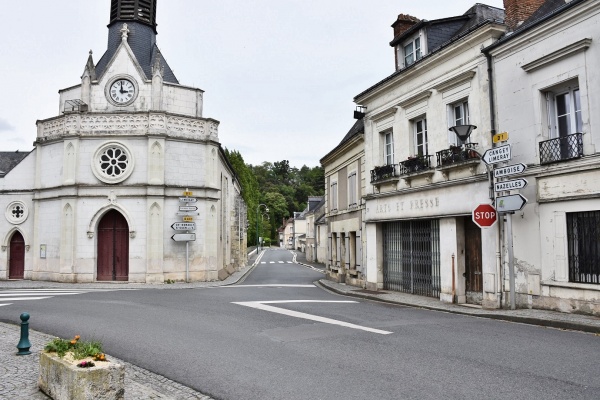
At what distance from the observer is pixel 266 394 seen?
5.21 m

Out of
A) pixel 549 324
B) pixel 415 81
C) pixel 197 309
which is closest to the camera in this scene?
pixel 549 324

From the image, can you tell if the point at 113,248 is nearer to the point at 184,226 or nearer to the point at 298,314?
the point at 184,226

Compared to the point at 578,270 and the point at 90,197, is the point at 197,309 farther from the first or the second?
the point at 90,197

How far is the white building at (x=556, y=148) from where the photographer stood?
32.6 feet

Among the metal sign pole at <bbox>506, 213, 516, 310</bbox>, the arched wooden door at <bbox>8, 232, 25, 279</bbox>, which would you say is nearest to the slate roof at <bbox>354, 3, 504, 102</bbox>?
the metal sign pole at <bbox>506, 213, 516, 310</bbox>

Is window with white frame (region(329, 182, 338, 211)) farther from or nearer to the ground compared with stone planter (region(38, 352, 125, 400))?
farther from the ground

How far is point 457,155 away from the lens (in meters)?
13.3

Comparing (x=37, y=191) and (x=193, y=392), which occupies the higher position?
(x=37, y=191)

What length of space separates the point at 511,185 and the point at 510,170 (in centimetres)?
36

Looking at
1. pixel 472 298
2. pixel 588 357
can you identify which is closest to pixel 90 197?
pixel 472 298

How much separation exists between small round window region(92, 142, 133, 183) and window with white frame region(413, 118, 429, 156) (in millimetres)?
13536

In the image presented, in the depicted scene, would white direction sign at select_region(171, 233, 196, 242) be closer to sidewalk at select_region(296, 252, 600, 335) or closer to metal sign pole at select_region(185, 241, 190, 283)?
metal sign pole at select_region(185, 241, 190, 283)

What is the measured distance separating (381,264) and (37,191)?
1745 centimetres

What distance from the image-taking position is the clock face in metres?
23.0
